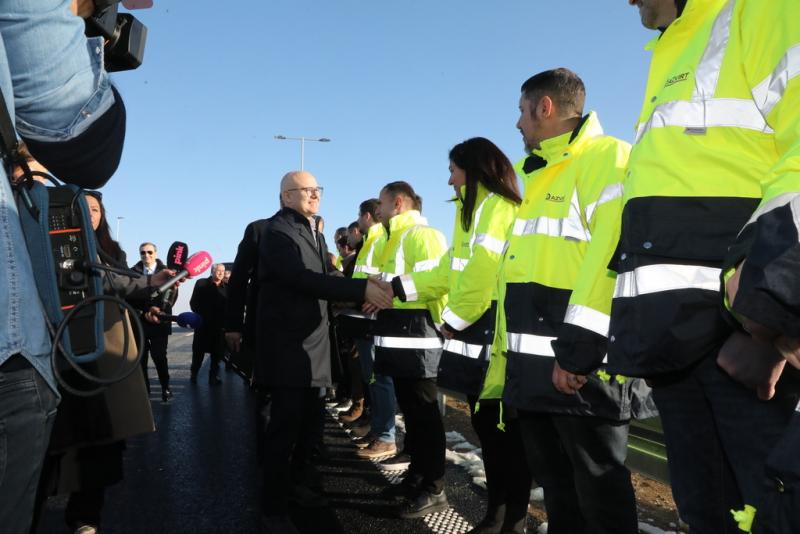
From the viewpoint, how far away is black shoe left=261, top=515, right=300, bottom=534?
367 centimetres

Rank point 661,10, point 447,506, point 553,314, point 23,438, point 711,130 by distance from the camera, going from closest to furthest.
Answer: point 23,438 < point 711,130 < point 661,10 < point 553,314 < point 447,506

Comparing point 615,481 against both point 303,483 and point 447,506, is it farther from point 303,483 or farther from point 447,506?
point 303,483

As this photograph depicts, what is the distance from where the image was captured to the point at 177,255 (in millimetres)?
2980

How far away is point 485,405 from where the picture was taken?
3.57 meters

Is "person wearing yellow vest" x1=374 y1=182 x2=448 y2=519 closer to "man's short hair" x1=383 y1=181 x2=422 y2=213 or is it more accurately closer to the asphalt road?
the asphalt road

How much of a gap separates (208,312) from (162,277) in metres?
9.53

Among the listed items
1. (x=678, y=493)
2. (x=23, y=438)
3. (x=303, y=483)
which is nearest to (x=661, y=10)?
(x=678, y=493)

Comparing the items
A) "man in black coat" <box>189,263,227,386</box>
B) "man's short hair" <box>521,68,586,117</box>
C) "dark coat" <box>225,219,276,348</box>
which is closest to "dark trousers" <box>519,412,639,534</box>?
"man's short hair" <box>521,68,586,117</box>

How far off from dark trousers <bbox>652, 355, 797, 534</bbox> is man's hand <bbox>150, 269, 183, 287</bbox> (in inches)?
87.8

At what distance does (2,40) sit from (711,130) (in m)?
1.68

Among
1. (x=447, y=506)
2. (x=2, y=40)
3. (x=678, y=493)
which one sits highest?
(x=2, y=40)

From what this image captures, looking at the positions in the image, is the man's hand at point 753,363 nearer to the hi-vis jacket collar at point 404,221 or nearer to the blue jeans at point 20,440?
the blue jeans at point 20,440

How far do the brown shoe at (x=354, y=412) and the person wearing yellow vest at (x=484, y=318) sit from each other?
4154 mm

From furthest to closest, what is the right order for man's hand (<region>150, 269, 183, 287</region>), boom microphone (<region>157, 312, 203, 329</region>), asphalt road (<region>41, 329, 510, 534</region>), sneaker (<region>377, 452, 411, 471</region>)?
sneaker (<region>377, 452, 411, 471</region>) < asphalt road (<region>41, 329, 510, 534</region>) < boom microphone (<region>157, 312, 203, 329</region>) < man's hand (<region>150, 269, 183, 287</region>)
